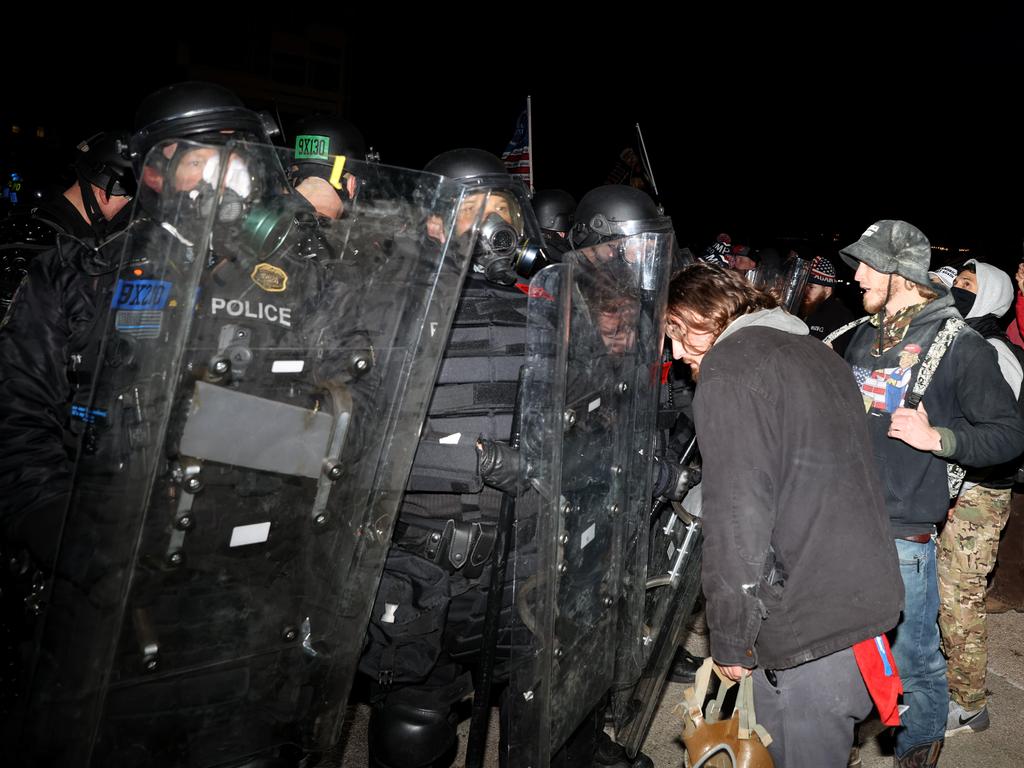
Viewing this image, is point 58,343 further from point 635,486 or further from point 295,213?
point 635,486

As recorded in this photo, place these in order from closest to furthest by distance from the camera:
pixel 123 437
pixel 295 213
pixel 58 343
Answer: pixel 123 437
pixel 295 213
pixel 58 343

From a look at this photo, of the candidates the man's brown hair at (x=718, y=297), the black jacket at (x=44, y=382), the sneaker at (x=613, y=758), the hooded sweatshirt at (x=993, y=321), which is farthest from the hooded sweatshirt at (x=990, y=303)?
the black jacket at (x=44, y=382)

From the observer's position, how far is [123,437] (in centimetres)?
148

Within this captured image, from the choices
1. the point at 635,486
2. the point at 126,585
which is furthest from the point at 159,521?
the point at 635,486

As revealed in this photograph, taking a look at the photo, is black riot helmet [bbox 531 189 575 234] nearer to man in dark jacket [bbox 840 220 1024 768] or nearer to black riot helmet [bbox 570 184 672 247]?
black riot helmet [bbox 570 184 672 247]

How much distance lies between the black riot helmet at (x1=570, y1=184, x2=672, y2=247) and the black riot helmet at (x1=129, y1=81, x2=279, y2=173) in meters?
1.71

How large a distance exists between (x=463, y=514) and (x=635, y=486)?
1.90 feet

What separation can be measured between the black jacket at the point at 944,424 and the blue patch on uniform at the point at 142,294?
2.38m

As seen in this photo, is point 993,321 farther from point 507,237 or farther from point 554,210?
point 554,210

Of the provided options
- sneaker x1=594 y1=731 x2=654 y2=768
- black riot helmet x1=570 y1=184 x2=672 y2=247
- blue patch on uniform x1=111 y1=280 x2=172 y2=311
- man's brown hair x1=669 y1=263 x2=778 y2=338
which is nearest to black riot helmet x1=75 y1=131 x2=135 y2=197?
blue patch on uniform x1=111 y1=280 x2=172 y2=311

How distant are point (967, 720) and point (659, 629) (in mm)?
1839

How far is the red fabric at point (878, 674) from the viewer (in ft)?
6.54

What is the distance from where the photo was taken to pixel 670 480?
8.81 feet

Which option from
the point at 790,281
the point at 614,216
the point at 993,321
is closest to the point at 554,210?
the point at 614,216
